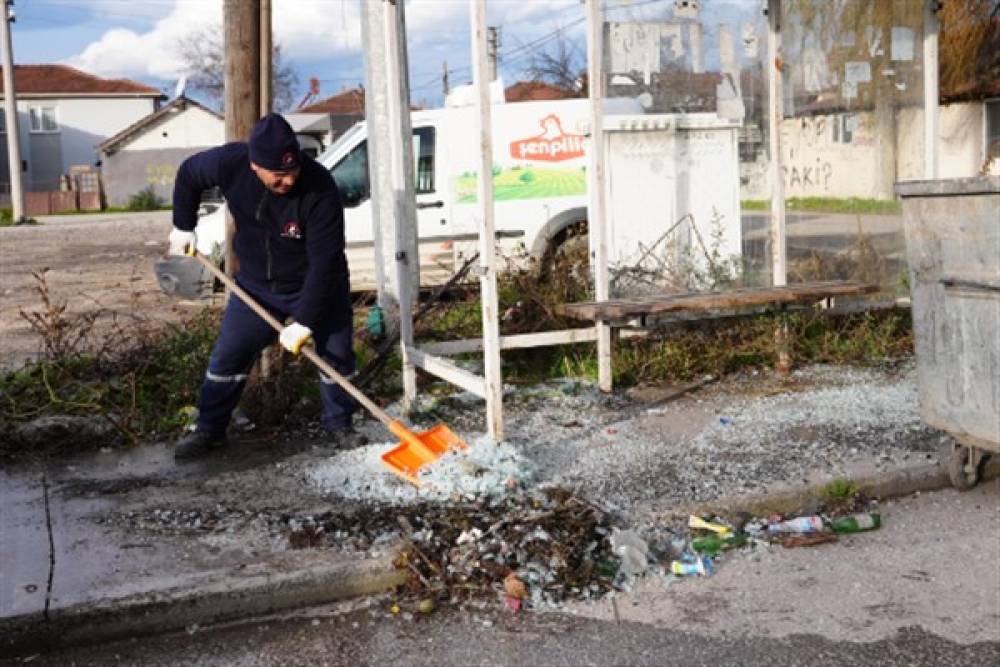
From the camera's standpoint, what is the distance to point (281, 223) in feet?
17.9

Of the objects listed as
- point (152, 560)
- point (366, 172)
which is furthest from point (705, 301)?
point (366, 172)

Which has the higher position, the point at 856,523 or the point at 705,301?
the point at 705,301

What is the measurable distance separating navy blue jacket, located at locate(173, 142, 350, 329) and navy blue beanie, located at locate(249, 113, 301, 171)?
0.24 meters

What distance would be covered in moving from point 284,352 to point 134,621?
112 inches

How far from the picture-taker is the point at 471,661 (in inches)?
141

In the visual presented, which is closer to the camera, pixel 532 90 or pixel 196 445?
pixel 196 445

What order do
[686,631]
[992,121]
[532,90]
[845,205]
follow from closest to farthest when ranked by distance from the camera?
[686,631] < [845,205] < [992,121] < [532,90]

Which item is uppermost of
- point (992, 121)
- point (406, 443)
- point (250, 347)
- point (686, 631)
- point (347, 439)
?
point (992, 121)

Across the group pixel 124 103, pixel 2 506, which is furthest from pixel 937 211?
pixel 124 103

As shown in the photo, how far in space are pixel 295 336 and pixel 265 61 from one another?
200 cm

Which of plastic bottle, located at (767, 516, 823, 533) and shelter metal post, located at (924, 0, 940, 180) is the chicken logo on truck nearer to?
shelter metal post, located at (924, 0, 940, 180)

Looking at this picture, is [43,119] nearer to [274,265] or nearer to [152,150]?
[152,150]

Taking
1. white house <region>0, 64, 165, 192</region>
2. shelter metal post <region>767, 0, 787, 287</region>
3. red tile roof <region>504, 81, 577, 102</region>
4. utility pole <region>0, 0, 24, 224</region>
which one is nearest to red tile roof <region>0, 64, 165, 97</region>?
white house <region>0, 64, 165, 192</region>

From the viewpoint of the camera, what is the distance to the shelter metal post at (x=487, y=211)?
5008 millimetres
